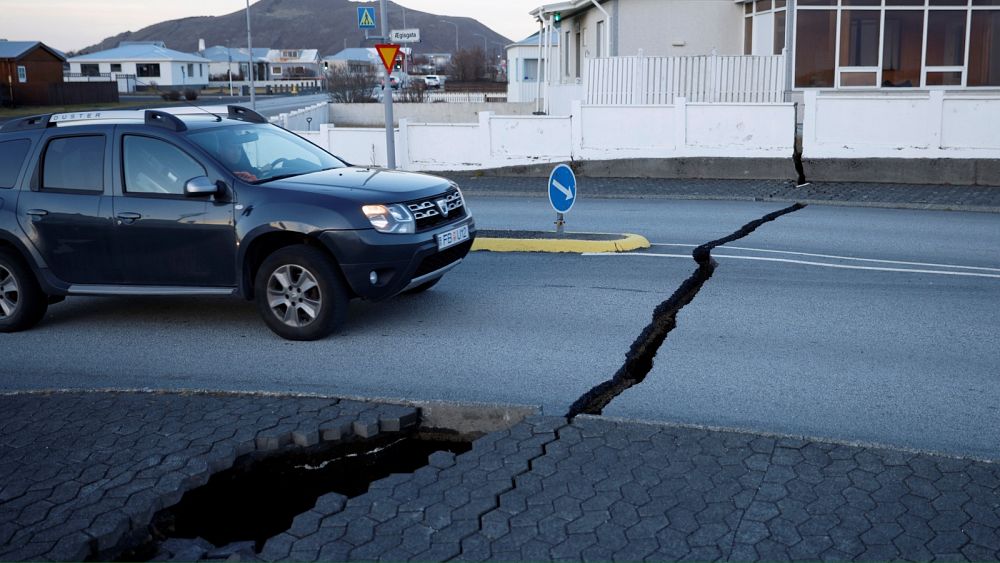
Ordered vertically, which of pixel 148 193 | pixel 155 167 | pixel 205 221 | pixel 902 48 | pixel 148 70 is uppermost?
pixel 148 70

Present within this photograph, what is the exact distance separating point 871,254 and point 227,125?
278 inches

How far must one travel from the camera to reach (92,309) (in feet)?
30.8

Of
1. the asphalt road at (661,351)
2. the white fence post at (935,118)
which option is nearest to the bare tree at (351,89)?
the white fence post at (935,118)

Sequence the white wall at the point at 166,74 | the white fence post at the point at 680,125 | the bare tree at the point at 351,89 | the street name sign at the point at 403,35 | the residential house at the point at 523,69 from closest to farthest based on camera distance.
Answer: the street name sign at the point at 403,35
the white fence post at the point at 680,125
the residential house at the point at 523,69
the bare tree at the point at 351,89
the white wall at the point at 166,74

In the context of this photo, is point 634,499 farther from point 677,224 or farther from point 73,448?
point 677,224

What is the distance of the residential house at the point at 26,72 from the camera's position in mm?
65375

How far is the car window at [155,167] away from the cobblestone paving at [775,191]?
1016cm

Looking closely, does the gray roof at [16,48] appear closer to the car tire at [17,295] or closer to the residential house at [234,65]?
the residential house at [234,65]

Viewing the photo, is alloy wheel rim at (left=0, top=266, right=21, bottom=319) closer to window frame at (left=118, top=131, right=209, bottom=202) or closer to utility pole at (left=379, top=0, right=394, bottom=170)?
window frame at (left=118, top=131, right=209, bottom=202)

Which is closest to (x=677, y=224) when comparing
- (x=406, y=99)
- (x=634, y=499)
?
(x=634, y=499)

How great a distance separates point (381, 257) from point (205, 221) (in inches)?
55.9

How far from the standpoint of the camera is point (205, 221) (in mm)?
7891

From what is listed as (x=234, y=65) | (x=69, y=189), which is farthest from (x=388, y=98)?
(x=234, y=65)

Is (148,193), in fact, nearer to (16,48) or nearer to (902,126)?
(902,126)
